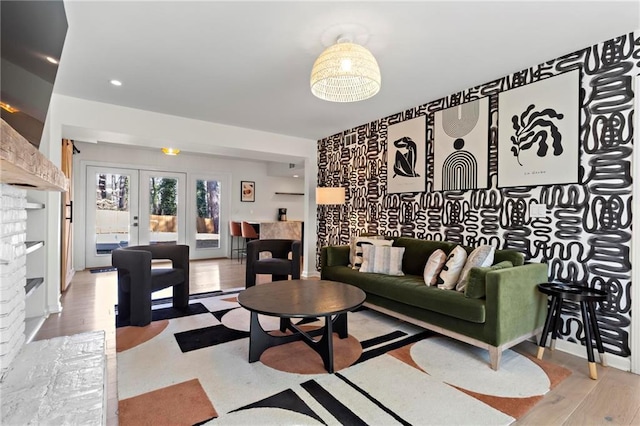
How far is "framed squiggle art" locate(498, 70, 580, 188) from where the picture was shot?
2.57 m

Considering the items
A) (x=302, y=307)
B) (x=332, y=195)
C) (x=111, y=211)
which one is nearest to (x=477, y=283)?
(x=302, y=307)

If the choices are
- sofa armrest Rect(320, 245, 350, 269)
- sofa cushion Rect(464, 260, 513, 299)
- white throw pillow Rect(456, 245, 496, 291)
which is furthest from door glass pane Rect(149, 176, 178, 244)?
sofa cushion Rect(464, 260, 513, 299)

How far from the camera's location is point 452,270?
9.18 ft

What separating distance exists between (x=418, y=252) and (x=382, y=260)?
0.42 metres

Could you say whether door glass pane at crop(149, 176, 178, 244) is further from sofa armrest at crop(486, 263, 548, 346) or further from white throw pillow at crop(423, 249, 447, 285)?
sofa armrest at crop(486, 263, 548, 346)

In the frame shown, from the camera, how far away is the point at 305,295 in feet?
8.11

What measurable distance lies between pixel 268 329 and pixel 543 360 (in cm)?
228

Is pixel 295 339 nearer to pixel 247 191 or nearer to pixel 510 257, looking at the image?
pixel 510 257

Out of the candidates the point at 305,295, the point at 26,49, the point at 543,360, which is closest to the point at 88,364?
the point at 305,295

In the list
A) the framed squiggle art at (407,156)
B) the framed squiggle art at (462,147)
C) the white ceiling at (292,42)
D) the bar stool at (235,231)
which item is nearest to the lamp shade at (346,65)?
the white ceiling at (292,42)

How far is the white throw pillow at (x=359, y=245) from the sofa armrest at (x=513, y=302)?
5.14 feet

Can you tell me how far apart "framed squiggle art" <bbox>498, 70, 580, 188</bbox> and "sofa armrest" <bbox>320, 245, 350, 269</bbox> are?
1.91m

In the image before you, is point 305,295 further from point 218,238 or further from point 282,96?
point 218,238

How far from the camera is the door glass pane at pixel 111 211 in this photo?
20.5 ft
